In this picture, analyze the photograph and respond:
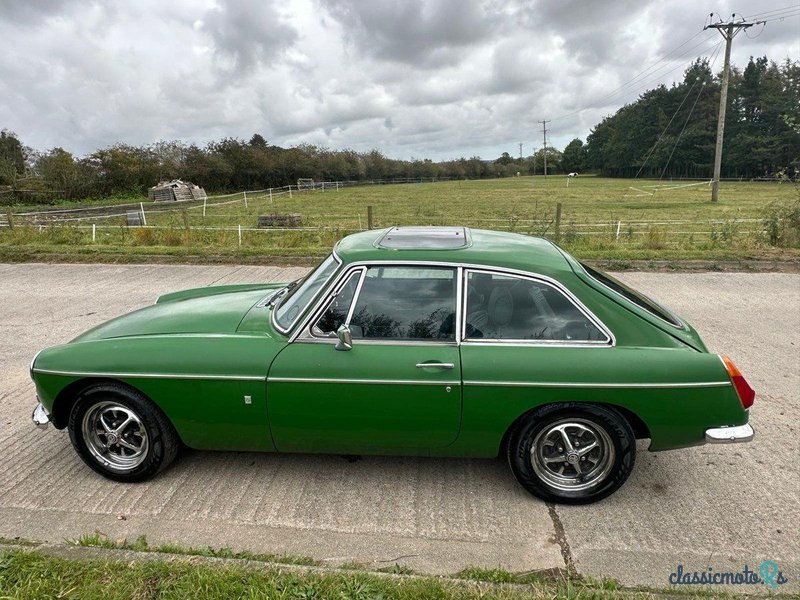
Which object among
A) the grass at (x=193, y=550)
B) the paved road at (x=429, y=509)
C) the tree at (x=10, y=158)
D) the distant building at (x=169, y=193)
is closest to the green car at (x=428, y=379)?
the paved road at (x=429, y=509)

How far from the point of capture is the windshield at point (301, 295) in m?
2.95

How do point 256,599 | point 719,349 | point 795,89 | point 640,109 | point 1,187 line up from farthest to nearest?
point 640,109 < point 795,89 < point 1,187 < point 719,349 < point 256,599

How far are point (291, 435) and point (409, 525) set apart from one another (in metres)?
0.82

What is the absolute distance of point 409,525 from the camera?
2693 mm

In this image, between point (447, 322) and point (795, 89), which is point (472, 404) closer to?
point (447, 322)

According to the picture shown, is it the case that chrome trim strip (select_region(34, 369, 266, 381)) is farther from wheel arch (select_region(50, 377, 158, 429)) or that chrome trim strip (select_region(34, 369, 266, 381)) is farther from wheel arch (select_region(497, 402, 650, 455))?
wheel arch (select_region(497, 402, 650, 455))

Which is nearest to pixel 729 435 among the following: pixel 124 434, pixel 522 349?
pixel 522 349

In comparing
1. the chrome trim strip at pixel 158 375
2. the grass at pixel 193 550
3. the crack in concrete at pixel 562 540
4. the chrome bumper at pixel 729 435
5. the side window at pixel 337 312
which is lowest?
the crack in concrete at pixel 562 540

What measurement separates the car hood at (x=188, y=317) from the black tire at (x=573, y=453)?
6.01 ft

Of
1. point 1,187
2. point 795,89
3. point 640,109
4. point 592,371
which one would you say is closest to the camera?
point 592,371

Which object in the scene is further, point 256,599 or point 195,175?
point 195,175

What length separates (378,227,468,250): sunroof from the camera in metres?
3.08

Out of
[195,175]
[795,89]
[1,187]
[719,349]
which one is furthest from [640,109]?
[719,349]

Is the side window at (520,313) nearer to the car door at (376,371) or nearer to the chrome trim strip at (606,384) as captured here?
the car door at (376,371)
